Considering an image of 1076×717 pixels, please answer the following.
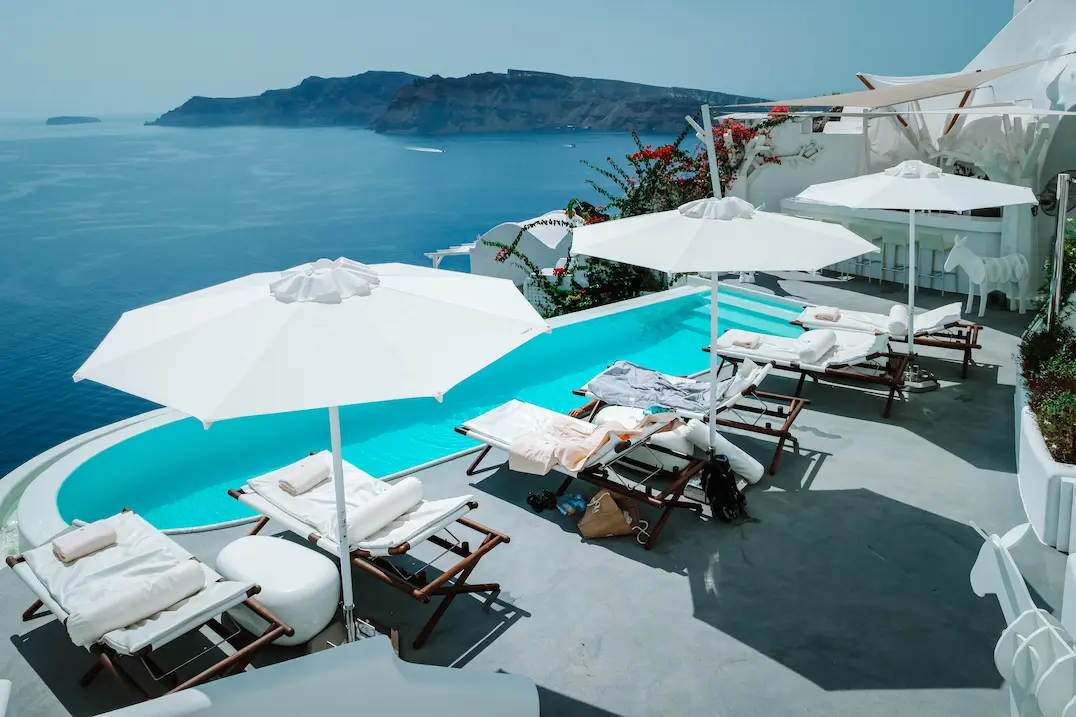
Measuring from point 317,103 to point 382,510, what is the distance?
353ft

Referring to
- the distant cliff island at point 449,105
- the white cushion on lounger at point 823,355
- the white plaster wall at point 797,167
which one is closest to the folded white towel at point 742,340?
the white cushion on lounger at point 823,355

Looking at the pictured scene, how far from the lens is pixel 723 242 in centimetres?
470

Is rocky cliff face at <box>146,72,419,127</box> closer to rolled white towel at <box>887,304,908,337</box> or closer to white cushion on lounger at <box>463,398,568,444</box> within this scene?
rolled white towel at <box>887,304,908,337</box>

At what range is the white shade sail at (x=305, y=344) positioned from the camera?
2.68 m

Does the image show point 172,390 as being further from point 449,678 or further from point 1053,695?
point 1053,695

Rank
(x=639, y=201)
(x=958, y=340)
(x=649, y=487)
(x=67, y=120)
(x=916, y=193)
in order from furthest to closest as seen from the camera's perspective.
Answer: (x=67, y=120)
(x=639, y=201)
(x=958, y=340)
(x=916, y=193)
(x=649, y=487)

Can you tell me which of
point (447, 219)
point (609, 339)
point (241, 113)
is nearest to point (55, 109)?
point (241, 113)

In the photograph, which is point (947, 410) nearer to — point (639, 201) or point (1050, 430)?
point (1050, 430)

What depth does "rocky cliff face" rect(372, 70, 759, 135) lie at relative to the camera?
87750 millimetres

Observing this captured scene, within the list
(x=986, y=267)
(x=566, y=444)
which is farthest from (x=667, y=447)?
(x=986, y=267)

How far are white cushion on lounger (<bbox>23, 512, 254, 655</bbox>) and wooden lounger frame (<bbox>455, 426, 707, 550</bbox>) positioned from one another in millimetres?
2196

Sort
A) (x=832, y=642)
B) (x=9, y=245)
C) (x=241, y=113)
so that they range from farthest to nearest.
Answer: (x=241, y=113) < (x=9, y=245) < (x=832, y=642)

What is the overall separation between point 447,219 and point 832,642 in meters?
62.6

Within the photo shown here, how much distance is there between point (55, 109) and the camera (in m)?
97.2
